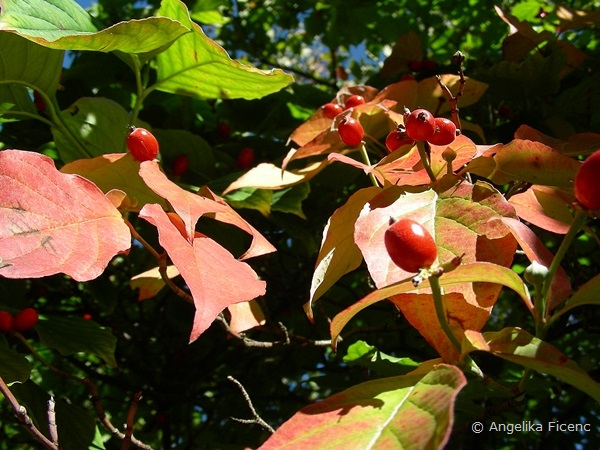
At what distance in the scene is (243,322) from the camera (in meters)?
1.20

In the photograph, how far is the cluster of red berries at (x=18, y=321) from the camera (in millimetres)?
1364

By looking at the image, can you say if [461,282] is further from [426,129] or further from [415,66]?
[415,66]

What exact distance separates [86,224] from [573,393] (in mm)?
1947

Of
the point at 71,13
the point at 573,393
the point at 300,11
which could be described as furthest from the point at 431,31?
the point at 71,13

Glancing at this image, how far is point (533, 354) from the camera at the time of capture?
0.69 m

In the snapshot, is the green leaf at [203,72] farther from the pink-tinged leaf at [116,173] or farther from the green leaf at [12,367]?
the green leaf at [12,367]

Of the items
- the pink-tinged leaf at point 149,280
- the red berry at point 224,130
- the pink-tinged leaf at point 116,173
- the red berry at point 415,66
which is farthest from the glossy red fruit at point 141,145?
the red berry at point 415,66

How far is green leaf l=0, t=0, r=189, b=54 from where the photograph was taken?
3.36ft

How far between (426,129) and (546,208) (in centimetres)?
23

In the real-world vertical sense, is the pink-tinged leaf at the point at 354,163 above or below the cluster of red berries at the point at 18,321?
above

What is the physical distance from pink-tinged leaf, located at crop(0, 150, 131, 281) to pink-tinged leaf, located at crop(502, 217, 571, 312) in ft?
1.74

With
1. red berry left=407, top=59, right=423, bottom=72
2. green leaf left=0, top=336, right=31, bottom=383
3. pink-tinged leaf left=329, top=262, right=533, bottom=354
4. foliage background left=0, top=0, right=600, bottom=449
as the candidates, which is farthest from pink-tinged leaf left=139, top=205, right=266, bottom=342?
red berry left=407, top=59, right=423, bottom=72

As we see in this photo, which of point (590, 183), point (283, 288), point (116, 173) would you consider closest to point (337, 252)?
point (590, 183)

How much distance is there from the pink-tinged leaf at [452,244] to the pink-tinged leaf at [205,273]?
0.57 ft
